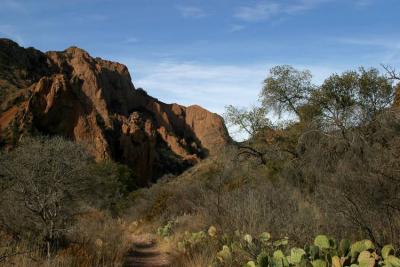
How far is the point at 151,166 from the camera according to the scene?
90.5 m

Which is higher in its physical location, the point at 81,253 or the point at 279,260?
the point at 279,260

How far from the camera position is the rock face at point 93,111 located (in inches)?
2785

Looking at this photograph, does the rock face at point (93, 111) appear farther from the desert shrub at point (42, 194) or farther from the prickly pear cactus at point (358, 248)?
the prickly pear cactus at point (358, 248)

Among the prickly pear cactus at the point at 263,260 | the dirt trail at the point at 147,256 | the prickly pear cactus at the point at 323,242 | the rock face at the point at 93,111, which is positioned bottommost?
the dirt trail at the point at 147,256

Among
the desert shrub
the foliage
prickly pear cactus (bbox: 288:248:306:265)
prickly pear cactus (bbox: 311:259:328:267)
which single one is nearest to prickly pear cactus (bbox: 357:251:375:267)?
the foliage

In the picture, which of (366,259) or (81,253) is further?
(81,253)

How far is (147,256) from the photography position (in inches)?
559

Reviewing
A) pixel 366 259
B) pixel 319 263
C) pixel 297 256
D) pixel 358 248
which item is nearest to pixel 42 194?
pixel 297 256

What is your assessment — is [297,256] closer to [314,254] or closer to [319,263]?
[314,254]

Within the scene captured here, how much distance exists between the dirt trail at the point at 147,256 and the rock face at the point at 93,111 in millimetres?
32226

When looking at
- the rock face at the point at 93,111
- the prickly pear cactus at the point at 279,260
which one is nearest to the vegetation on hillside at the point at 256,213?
the prickly pear cactus at the point at 279,260

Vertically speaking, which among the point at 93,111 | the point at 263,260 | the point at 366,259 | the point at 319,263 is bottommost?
the point at 263,260

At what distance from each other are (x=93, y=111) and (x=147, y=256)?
70.7 m

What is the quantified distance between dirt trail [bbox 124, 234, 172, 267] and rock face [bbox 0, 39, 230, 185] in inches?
1269
